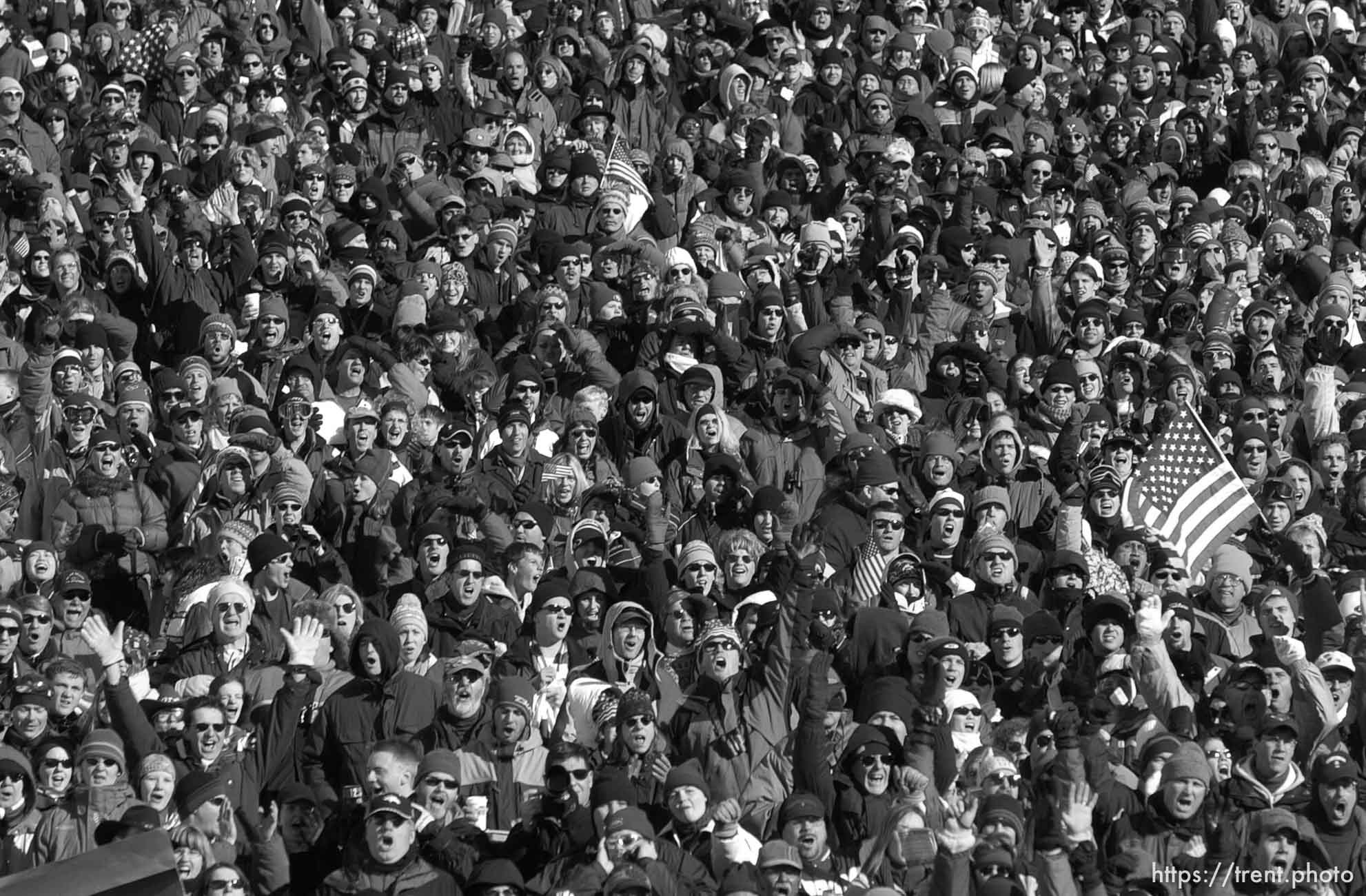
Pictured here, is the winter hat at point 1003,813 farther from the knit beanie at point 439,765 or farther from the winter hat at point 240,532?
the winter hat at point 240,532

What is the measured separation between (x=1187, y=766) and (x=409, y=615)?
155 inches

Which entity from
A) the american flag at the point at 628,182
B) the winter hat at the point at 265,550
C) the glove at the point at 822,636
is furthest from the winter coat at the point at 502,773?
the american flag at the point at 628,182

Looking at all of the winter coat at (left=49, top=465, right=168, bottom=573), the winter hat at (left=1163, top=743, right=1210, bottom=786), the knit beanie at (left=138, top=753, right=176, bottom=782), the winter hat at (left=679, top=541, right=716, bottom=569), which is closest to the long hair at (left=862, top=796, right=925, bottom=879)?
the winter hat at (left=1163, top=743, right=1210, bottom=786)

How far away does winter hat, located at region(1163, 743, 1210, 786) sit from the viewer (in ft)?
39.4

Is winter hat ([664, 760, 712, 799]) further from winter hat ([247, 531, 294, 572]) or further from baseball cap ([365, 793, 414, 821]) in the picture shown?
winter hat ([247, 531, 294, 572])

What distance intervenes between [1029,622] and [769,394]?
318cm

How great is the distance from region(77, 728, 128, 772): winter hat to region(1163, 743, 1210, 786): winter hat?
4.75m

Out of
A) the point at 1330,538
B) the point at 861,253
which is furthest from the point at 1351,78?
the point at 1330,538

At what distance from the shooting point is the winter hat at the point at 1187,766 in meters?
12.0

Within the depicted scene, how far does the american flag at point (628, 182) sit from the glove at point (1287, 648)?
6568 millimetres

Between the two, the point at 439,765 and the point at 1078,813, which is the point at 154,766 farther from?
the point at 1078,813

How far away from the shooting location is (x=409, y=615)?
13.3 m

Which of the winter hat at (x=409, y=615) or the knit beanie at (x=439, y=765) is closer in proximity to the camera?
the knit beanie at (x=439, y=765)

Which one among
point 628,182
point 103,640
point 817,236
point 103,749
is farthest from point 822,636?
point 628,182
